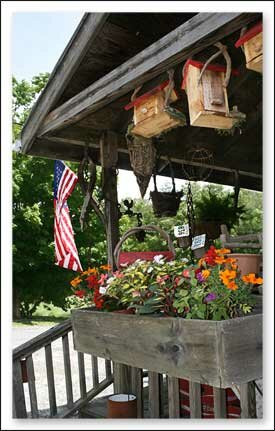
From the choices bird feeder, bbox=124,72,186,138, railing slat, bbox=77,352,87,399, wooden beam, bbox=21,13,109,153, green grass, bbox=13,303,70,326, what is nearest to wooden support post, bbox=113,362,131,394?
railing slat, bbox=77,352,87,399

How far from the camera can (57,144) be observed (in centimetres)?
385

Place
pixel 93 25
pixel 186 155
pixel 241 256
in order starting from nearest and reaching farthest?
pixel 93 25 → pixel 241 256 → pixel 186 155

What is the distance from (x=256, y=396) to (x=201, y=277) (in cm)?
111

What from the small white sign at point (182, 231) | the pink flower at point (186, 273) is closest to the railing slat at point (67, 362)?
the small white sign at point (182, 231)

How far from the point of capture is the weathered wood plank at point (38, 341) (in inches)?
121

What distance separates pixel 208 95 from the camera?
7.34 ft

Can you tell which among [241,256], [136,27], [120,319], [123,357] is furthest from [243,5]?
[123,357]

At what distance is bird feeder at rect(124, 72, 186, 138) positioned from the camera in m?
2.55

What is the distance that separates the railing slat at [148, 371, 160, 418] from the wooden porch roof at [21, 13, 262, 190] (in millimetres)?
1866

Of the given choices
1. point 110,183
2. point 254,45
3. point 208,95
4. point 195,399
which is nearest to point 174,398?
point 195,399

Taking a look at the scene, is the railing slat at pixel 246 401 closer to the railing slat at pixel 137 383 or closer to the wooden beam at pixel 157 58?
the railing slat at pixel 137 383

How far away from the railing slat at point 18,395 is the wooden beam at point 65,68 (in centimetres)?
170

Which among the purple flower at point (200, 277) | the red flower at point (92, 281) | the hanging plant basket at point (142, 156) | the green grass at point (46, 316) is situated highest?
the hanging plant basket at point (142, 156)

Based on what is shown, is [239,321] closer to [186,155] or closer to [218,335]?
[218,335]
